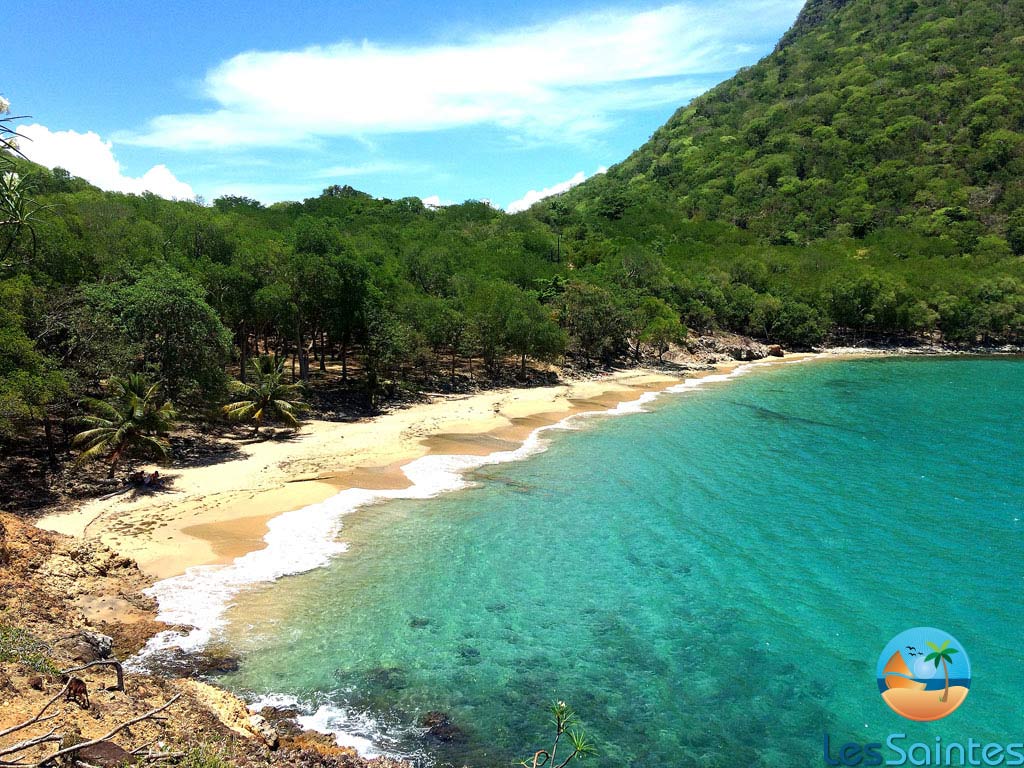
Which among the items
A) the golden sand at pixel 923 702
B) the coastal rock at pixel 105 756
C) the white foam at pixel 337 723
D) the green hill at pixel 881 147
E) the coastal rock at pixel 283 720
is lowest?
the golden sand at pixel 923 702

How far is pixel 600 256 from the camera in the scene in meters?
104

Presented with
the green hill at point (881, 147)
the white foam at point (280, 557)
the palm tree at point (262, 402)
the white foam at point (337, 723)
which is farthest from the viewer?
the green hill at point (881, 147)

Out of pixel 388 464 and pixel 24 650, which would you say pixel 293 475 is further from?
pixel 24 650

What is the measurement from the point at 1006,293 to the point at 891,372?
3929 centimetres

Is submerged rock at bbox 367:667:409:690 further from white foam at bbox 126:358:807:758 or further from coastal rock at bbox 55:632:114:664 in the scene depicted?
coastal rock at bbox 55:632:114:664

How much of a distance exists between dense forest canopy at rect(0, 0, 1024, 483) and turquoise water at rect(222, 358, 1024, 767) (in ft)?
44.0

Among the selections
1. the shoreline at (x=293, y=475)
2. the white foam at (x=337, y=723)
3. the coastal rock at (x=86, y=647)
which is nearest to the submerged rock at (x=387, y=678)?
the white foam at (x=337, y=723)

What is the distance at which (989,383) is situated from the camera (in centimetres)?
6350

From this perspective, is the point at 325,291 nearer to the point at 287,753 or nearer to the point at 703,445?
the point at 703,445

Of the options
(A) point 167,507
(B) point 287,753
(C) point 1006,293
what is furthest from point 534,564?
(C) point 1006,293

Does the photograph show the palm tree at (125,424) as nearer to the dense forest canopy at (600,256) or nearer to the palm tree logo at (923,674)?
the dense forest canopy at (600,256)

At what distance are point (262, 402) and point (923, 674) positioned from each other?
34.8m

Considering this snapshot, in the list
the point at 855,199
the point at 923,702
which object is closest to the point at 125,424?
the point at 923,702

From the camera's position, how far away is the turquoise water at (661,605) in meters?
14.4
